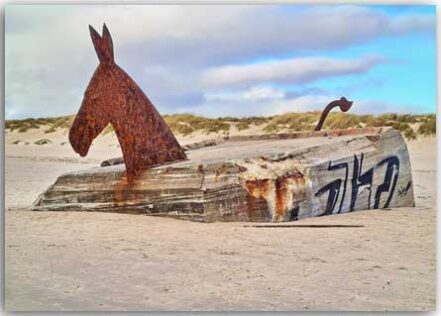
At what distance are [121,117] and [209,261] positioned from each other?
4.31 ft

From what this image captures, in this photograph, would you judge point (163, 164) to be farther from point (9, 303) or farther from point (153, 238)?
point (9, 303)

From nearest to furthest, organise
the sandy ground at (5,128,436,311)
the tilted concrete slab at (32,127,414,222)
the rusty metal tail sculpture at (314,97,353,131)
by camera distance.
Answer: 1. the sandy ground at (5,128,436,311)
2. the tilted concrete slab at (32,127,414,222)
3. the rusty metal tail sculpture at (314,97,353,131)

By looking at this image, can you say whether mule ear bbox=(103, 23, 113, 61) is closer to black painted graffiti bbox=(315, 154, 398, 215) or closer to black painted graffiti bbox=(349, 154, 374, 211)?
black painted graffiti bbox=(315, 154, 398, 215)

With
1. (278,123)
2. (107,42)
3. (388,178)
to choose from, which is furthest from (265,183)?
(107,42)

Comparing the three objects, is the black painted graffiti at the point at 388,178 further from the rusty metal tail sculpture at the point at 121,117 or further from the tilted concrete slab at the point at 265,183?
the rusty metal tail sculpture at the point at 121,117

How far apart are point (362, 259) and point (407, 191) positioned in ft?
3.15

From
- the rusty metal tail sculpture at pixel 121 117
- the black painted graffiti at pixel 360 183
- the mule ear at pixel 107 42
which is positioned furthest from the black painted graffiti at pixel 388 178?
the mule ear at pixel 107 42

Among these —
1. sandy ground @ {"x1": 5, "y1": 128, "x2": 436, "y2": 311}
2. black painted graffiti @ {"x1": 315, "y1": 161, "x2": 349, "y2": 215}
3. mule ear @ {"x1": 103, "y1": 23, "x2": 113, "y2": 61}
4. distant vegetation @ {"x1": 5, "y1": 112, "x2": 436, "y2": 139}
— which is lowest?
sandy ground @ {"x1": 5, "y1": 128, "x2": 436, "y2": 311}

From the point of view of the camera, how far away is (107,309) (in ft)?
16.0

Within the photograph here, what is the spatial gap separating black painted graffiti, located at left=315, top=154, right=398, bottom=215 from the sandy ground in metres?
0.14

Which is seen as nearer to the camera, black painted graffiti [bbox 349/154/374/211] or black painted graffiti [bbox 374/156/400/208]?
black painted graffiti [bbox 349/154/374/211]

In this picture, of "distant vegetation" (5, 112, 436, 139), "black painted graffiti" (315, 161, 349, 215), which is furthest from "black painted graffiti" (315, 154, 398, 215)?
"distant vegetation" (5, 112, 436, 139)

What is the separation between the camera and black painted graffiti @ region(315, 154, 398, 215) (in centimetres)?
546

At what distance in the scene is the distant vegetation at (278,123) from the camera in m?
5.32
